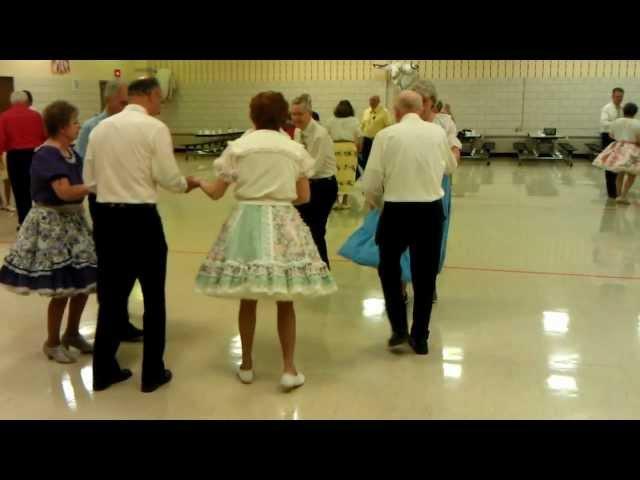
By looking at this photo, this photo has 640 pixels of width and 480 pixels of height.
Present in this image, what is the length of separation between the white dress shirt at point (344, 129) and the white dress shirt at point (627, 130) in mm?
3874

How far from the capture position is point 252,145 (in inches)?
124

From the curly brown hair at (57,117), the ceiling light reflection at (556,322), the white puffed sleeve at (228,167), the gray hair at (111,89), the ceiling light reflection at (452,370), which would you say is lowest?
the ceiling light reflection at (556,322)

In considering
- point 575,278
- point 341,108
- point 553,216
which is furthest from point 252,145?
point 553,216

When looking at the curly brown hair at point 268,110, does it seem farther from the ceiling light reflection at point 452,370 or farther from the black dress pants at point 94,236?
the ceiling light reflection at point 452,370

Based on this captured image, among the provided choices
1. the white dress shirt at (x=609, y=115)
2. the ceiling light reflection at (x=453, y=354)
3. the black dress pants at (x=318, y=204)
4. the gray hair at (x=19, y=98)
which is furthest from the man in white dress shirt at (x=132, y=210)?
the white dress shirt at (x=609, y=115)

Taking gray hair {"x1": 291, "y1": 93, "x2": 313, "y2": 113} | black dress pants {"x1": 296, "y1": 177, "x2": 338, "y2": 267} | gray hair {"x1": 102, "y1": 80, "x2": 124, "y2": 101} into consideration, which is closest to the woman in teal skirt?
gray hair {"x1": 102, "y1": 80, "x2": 124, "y2": 101}

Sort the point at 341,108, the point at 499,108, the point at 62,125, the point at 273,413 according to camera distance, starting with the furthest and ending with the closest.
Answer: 1. the point at 499,108
2. the point at 341,108
3. the point at 62,125
4. the point at 273,413

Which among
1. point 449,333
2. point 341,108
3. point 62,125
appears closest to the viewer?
point 62,125

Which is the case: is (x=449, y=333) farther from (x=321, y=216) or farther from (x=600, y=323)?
(x=321, y=216)

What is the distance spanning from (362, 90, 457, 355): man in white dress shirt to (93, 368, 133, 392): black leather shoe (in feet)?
4.93

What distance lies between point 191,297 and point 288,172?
2033 mm

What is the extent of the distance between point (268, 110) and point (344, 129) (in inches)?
193

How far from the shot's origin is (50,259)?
3.45 m

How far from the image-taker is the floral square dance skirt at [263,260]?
310cm
